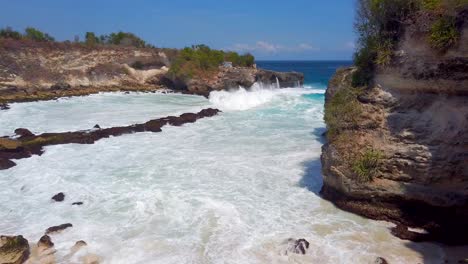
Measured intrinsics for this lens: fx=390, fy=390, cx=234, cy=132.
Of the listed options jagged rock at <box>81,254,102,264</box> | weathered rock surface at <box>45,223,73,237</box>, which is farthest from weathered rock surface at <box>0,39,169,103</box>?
jagged rock at <box>81,254,102,264</box>

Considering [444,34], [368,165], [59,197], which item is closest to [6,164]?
[59,197]

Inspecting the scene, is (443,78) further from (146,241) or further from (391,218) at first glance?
(146,241)

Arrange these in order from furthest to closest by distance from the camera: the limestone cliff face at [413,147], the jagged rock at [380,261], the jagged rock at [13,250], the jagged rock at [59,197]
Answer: the jagged rock at [59,197] < the limestone cliff face at [413,147] < the jagged rock at [13,250] < the jagged rock at [380,261]

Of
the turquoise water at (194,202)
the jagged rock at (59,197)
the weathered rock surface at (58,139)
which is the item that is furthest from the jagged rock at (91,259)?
the weathered rock surface at (58,139)

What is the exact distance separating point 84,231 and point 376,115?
314 inches

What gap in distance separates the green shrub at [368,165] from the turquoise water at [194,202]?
1.14 meters

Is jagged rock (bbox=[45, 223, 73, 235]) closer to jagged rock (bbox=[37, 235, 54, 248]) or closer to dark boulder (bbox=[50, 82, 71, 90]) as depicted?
jagged rock (bbox=[37, 235, 54, 248])

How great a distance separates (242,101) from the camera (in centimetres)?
3244

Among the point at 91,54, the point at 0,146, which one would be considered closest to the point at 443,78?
the point at 0,146

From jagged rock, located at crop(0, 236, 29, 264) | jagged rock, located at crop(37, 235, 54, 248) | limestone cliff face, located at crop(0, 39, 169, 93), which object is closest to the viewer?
jagged rock, located at crop(0, 236, 29, 264)

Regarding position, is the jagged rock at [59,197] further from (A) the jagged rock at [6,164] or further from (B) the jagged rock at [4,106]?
(B) the jagged rock at [4,106]

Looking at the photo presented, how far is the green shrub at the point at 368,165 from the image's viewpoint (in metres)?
9.72

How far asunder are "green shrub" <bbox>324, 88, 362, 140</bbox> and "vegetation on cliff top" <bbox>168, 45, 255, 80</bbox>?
110 feet

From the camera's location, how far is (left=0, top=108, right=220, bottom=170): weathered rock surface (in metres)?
16.2
